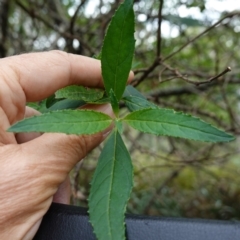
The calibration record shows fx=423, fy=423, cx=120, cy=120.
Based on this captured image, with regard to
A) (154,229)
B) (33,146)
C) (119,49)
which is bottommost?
(154,229)

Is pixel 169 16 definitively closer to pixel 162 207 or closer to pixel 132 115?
pixel 132 115

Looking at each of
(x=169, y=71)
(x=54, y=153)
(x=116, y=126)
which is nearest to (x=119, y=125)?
(x=116, y=126)

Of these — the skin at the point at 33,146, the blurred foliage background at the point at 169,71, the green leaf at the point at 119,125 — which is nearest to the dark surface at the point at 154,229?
the skin at the point at 33,146

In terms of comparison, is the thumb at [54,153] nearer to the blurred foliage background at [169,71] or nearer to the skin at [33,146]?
the skin at [33,146]

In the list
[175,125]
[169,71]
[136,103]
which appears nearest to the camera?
[175,125]

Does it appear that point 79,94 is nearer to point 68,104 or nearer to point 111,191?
point 68,104

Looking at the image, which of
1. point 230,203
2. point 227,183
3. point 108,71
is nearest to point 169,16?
point 108,71

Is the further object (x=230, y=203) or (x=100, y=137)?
(x=230, y=203)
